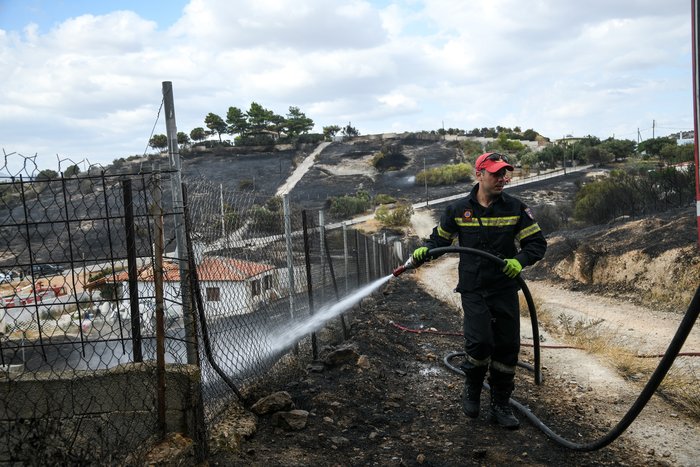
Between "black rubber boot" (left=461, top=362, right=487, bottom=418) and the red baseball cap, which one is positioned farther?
"black rubber boot" (left=461, top=362, right=487, bottom=418)

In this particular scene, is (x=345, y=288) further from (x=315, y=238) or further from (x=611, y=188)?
(x=611, y=188)

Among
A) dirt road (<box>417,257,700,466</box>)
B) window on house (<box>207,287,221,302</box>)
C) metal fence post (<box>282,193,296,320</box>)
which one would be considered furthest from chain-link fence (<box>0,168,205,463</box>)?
dirt road (<box>417,257,700,466</box>)

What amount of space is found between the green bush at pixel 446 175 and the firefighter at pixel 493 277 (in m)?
59.4

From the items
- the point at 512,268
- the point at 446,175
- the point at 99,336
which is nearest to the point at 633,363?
the point at 512,268

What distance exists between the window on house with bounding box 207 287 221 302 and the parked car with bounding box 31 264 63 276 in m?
0.99

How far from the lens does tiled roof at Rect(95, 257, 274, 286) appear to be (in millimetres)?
3561

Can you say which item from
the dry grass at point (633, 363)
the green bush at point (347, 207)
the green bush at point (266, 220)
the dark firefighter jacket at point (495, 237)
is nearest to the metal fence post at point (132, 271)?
the green bush at point (266, 220)

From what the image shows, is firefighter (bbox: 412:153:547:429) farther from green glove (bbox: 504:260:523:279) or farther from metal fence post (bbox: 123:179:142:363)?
metal fence post (bbox: 123:179:142:363)

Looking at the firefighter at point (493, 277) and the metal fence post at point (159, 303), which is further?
the firefighter at point (493, 277)

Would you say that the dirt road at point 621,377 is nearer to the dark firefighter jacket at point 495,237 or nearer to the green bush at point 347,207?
the dark firefighter jacket at point 495,237

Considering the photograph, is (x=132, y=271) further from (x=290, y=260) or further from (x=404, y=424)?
(x=290, y=260)

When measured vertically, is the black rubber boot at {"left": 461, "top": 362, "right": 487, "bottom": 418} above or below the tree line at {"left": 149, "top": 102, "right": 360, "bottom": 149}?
below

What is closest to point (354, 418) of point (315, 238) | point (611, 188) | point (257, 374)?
point (257, 374)

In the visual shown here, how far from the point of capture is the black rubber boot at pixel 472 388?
446cm
